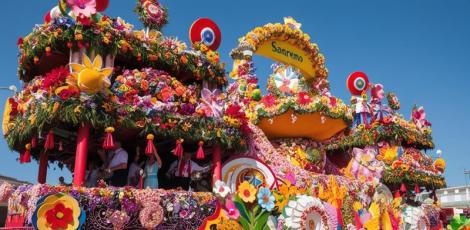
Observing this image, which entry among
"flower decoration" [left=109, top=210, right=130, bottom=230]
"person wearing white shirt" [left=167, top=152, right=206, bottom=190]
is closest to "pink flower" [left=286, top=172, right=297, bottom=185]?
"person wearing white shirt" [left=167, top=152, right=206, bottom=190]

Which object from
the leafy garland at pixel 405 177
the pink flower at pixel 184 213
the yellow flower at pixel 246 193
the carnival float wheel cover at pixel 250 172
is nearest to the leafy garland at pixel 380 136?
the leafy garland at pixel 405 177

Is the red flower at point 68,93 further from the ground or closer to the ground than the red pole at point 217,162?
further from the ground

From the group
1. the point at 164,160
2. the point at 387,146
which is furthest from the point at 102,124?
the point at 387,146

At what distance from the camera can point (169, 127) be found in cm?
1111

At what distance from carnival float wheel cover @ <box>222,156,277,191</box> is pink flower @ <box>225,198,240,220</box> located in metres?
2.91

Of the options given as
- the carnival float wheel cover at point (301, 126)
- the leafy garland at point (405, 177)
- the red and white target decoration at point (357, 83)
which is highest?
the red and white target decoration at point (357, 83)

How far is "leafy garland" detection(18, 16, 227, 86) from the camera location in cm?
1048

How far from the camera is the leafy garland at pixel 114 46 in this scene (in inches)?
413

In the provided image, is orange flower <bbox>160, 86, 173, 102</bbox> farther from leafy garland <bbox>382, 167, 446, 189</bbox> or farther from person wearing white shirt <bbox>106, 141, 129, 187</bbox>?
leafy garland <bbox>382, 167, 446, 189</bbox>

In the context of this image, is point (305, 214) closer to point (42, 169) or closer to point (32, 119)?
point (32, 119)

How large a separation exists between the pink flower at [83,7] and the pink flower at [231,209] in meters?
5.28

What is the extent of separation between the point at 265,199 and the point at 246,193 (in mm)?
466

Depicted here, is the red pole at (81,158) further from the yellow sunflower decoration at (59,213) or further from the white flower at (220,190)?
the white flower at (220,190)

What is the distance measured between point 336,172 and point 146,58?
32.0 ft
